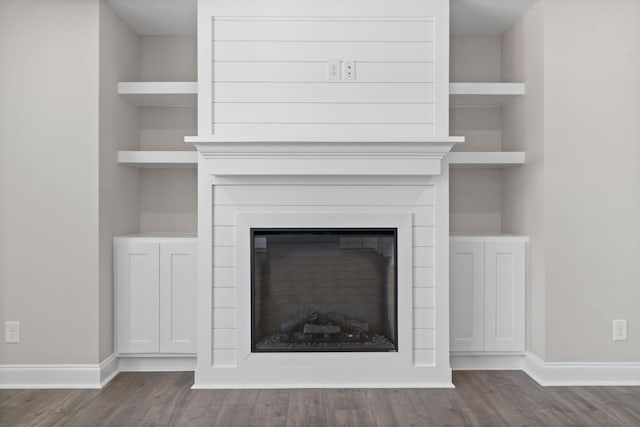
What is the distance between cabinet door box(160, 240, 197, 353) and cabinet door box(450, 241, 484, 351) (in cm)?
170

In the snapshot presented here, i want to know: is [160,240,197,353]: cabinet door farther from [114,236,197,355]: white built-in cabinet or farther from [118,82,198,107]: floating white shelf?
[118,82,198,107]: floating white shelf

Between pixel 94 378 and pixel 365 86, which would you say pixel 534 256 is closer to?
pixel 365 86

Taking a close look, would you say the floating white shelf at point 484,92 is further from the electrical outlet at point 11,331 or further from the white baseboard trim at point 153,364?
the electrical outlet at point 11,331

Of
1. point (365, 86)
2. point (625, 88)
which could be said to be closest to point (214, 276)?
point (365, 86)

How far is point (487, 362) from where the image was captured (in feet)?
11.1

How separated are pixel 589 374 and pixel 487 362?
0.60 metres

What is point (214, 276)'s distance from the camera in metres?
3.08

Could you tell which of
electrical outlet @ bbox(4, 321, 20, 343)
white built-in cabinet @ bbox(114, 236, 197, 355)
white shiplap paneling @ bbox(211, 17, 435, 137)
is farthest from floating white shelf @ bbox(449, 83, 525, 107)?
electrical outlet @ bbox(4, 321, 20, 343)

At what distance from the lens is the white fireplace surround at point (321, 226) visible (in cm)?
306

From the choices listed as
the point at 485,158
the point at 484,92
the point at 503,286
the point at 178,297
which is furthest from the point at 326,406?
A: the point at 484,92

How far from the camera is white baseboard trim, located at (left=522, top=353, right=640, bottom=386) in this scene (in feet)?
10.1

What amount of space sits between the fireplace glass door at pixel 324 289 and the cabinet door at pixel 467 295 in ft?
1.53

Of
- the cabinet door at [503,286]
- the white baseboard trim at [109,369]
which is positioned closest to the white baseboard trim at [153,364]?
the white baseboard trim at [109,369]

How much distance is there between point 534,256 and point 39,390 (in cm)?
316
